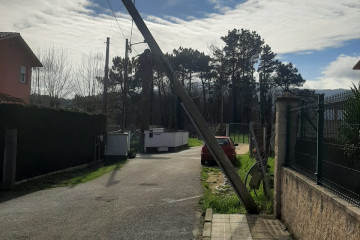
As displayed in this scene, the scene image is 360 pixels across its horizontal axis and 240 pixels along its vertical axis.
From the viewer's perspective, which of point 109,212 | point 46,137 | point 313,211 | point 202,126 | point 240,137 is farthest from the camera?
point 240,137

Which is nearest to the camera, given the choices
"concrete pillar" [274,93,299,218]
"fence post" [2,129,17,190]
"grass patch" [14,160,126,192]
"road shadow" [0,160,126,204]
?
"concrete pillar" [274,93,299,218]

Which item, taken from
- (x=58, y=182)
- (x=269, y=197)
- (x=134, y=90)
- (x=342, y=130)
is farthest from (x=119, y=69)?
(x=342, y=130)

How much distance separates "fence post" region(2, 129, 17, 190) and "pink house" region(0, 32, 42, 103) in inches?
495

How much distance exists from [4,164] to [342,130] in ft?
32.3

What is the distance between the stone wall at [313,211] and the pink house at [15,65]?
20188mm

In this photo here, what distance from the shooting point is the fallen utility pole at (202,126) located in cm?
792

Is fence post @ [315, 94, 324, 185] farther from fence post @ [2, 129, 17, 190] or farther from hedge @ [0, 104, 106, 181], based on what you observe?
hedge @ [0, 104, 106, 181]

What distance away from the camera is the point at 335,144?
470 cm

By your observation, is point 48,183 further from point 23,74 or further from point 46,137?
point 23,74

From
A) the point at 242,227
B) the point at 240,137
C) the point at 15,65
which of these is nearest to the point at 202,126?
the point at 242,227

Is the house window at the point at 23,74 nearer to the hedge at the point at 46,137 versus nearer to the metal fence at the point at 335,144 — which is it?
the hedge at the point at 46,137

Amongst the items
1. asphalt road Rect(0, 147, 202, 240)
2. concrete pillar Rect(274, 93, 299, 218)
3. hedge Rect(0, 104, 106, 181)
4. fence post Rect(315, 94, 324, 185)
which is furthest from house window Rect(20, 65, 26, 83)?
fence post Rect(315, 94, 324, 185)

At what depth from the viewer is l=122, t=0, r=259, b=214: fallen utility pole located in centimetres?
792

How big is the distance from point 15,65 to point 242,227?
23.1 metres
